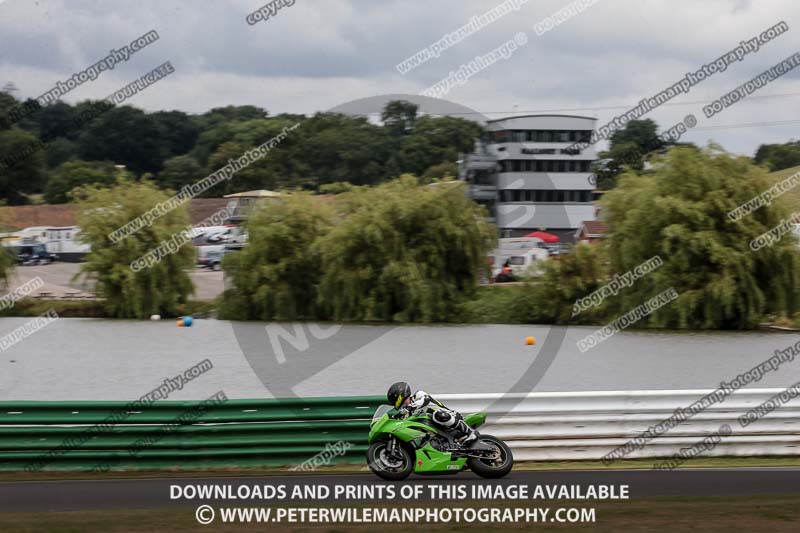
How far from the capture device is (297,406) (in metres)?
11.3

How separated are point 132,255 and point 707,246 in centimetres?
2249

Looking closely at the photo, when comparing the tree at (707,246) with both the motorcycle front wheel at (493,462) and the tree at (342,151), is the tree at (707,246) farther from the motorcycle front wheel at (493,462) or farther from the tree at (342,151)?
the tree at (342,151)

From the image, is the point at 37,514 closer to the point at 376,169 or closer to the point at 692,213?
the point at 692,213

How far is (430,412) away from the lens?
9.66m

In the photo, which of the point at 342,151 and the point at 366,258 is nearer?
the point at 366,258

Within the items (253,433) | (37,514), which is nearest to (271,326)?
(253,433)

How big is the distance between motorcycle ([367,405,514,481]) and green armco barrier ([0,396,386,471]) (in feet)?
5.24

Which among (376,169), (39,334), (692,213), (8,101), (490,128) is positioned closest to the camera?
(692,213)

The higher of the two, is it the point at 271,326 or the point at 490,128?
the point at 490,128

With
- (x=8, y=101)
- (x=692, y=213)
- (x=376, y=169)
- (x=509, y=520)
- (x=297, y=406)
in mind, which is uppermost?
(x=8, y=101)

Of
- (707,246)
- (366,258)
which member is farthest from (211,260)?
(707,246)

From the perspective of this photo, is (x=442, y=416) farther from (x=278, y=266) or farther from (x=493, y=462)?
(x=278, y=266)

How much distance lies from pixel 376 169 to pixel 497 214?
24542 mm

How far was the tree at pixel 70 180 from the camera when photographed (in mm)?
82375
